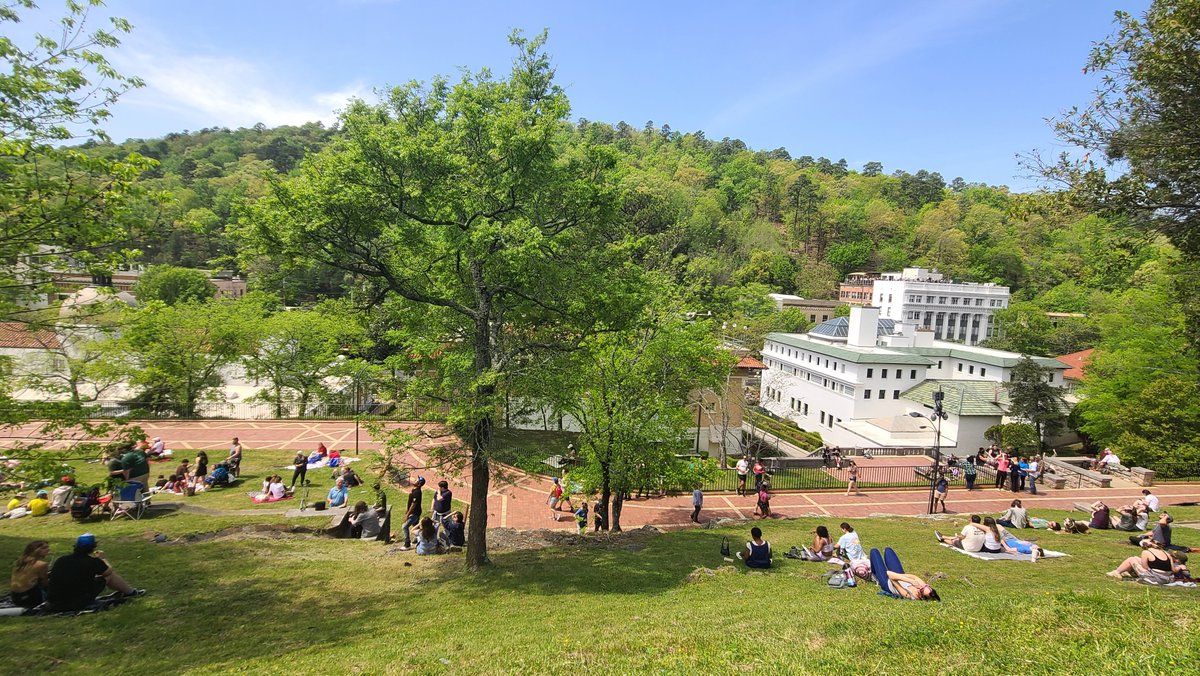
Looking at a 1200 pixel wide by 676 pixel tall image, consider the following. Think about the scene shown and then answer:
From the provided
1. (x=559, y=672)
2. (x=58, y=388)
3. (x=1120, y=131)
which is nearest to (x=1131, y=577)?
(x=1120, y=131)

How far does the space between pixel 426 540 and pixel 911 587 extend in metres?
9.49

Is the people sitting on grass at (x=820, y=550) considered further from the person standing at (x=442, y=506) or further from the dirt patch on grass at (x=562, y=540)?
the person standing at (x=442, y=506)

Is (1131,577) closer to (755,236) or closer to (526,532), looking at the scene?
(526,532)

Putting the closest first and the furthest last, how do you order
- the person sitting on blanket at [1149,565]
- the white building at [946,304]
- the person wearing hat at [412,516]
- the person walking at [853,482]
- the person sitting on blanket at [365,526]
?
the person sitting on blanket at [1149,565]
the person wearing hat at [412,516]
the person sitting on blanket at [365,526]
the person walking at [853,482]
the white building at [946,304]

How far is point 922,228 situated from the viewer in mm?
109250

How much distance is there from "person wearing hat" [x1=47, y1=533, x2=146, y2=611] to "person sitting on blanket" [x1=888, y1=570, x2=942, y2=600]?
11.9 m

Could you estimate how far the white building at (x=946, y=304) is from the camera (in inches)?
3182

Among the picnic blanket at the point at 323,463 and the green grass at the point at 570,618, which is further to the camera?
the picnic blanket at the point at 323,463

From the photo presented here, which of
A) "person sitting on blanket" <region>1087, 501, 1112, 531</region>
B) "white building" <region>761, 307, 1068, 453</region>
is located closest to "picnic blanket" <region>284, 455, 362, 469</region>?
"person sitting on blanket" <region>1087, 501, 1112, 531</region>

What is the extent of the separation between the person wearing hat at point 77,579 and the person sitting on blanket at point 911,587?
38.9ft

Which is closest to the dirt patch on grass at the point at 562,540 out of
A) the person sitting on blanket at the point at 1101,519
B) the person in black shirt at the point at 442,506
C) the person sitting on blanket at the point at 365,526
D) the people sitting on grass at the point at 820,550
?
the person in black shirt at the point at 442,506

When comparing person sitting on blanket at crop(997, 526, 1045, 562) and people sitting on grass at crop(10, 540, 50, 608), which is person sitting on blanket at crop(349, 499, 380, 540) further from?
person sitting on blanket at crop(997, 526, 1045, 562)

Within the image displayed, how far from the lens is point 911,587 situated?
9180 millimetres

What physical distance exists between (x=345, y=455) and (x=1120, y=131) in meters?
23.8
